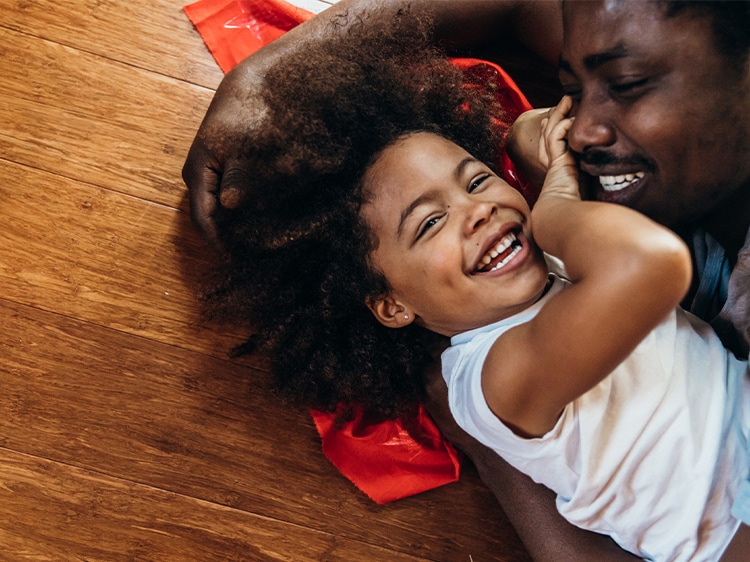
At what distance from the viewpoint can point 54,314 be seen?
48.8 inches

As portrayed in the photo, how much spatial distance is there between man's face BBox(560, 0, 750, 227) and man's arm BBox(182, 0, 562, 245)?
35 centimetres

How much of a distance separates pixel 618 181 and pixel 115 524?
1.04 metres

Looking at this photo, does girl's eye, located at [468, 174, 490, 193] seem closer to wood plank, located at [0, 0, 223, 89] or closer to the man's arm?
the man's arm

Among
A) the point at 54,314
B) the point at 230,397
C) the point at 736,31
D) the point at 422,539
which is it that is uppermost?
the point at 736,31

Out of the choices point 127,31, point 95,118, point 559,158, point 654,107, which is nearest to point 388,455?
point 559,158

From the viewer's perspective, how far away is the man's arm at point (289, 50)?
114cm

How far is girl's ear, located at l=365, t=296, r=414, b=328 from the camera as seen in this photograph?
1.09m

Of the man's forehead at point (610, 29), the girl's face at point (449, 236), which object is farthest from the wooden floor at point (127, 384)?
the man's forehead at point (610, 29)

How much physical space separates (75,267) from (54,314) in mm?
95

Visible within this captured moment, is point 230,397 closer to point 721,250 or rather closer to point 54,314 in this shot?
point 54,314

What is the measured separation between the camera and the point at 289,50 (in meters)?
1.21

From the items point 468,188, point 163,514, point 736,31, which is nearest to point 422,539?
point 163,514

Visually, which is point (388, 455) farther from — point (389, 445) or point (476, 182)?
point (476, 182)

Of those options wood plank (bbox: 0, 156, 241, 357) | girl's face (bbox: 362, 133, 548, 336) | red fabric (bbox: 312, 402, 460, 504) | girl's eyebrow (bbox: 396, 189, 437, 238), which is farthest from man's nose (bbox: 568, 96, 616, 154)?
wood plank (bbox: 0, 156, 241, 357)
